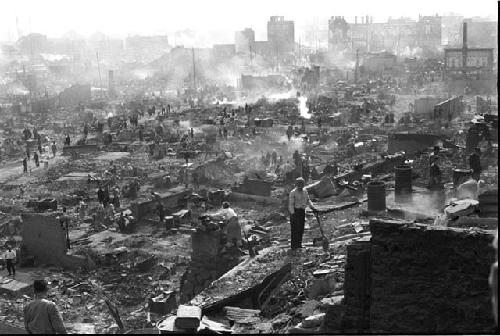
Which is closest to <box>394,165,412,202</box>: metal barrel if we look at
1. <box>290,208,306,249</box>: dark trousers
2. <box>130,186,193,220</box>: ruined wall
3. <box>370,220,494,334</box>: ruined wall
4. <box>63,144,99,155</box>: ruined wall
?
<box>290,208,306,249</box>: dark trousers

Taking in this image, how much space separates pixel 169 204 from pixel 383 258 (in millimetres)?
11619

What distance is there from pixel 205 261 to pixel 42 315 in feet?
18.8

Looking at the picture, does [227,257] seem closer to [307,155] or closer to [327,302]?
[327,302]

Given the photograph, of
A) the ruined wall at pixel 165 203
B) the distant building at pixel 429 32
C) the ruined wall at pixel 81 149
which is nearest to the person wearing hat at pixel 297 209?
the ruined wall at pixel 165 203

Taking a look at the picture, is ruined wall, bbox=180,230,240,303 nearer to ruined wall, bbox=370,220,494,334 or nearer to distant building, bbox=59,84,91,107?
ruined wall, bbox=370,220,494,334

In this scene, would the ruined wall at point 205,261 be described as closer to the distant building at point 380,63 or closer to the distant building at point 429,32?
the distant building at point 380,63

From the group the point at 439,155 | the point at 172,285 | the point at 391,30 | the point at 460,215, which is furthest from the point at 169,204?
the point at 391,30

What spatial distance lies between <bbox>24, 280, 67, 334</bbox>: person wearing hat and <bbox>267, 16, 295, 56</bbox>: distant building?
92361 mm

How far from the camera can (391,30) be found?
110875 mm

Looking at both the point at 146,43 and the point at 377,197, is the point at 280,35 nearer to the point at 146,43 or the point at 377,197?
the point at 146,43

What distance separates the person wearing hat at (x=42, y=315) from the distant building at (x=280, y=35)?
92.4 meters

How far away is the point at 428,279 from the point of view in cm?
529

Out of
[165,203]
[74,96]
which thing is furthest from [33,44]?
[165,203]

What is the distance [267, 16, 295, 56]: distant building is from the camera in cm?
9688
